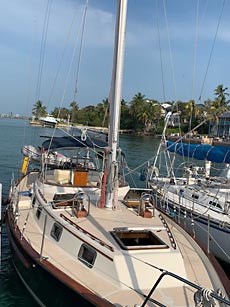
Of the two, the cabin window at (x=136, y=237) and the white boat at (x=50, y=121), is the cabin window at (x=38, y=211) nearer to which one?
the cabin window at (x=136, y=237)

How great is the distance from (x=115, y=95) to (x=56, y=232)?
4.32 metres

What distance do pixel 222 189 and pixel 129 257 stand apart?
9966mm

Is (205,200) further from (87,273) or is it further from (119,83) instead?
(87,273)

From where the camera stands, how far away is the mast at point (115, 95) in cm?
1003

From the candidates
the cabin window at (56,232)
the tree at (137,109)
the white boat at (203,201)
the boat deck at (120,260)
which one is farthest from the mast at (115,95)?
the tree at (137,109)

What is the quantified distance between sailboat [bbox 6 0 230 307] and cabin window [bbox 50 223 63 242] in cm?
3

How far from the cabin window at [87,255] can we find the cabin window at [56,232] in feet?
3.41

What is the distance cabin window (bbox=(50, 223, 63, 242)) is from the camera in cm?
874

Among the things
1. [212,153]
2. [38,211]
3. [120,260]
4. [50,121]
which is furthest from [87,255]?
[50,121]

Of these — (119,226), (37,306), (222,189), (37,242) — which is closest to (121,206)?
(119,226)

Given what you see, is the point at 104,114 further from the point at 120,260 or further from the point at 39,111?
the point at 39,111

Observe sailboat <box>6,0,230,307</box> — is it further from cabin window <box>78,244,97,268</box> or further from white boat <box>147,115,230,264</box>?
white boat <box>147,115,230,264</box>

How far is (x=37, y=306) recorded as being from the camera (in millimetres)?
8203

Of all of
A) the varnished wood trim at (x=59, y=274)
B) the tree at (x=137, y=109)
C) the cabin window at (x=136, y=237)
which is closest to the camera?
the varnished wood trim at (x=59, y=274)
